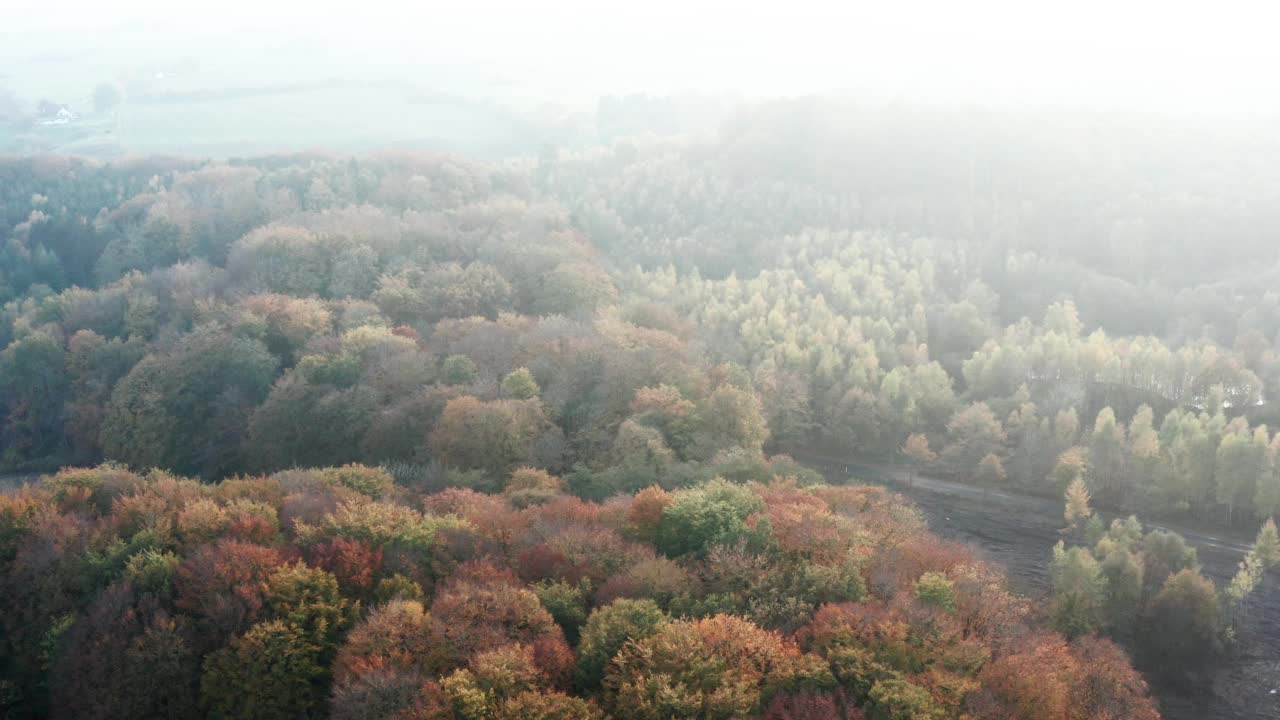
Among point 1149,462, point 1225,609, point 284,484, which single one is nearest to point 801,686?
point 284,484

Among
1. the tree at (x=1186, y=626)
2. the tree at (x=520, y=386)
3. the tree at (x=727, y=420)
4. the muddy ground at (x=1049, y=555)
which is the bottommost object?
the muddy ground at (x=1049, y=555)

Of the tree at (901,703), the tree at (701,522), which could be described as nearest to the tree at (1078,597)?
the tree at (701,522)

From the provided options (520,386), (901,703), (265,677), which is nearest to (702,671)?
(901,703)

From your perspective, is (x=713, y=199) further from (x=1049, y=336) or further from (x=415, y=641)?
(x=415, y=641)

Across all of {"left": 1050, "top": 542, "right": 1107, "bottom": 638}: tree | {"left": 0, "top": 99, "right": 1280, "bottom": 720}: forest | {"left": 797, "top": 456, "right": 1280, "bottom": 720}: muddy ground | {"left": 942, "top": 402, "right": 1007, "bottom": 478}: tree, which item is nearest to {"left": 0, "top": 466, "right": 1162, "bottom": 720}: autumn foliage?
{"left": 0, "top": 99, "right": 1280, "bottom": 720}: forest

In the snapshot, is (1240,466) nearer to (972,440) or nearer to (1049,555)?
(1049,555)

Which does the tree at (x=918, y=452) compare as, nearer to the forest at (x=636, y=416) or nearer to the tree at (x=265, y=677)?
the forest at (x=636, y=416)

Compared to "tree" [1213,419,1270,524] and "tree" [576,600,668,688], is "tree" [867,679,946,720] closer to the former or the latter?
"tree" [576,600,668,688]
